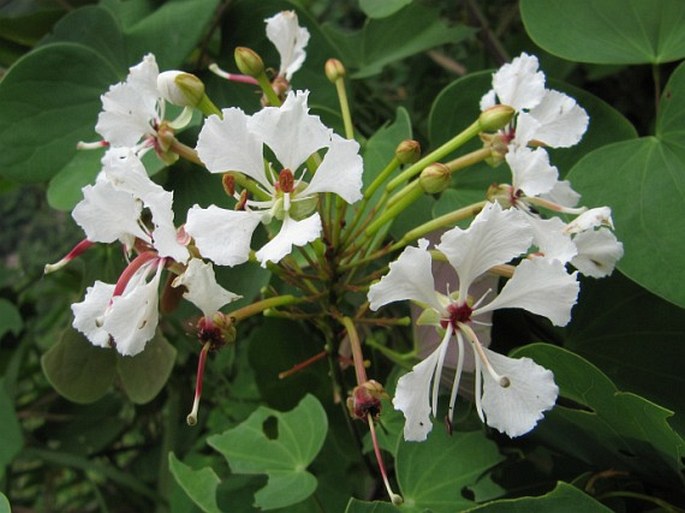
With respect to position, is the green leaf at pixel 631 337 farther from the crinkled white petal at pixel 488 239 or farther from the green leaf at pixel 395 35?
the green leaf at pixel 395 35

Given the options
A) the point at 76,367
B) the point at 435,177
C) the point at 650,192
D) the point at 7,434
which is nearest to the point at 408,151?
the point at 435,177

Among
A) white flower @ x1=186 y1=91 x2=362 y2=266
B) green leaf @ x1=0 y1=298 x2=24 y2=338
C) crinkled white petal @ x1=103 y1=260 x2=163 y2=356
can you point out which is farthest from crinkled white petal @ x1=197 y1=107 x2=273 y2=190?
green leaf @ x1=0 y1=298 x2=24 y2=338

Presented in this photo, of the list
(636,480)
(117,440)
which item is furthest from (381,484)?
(117,440)

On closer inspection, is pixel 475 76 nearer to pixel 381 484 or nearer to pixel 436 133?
pixel 436 133

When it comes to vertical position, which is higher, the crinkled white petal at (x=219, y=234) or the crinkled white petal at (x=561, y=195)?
the crinkled white petal at (x=219, y=234)

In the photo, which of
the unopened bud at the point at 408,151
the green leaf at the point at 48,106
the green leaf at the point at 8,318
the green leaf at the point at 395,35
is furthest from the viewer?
the green leaf at the point at 8,318

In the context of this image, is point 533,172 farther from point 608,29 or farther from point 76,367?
point 76,367

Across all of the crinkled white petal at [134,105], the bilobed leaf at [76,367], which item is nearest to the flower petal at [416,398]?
the crinkled white petal at [134,105]
